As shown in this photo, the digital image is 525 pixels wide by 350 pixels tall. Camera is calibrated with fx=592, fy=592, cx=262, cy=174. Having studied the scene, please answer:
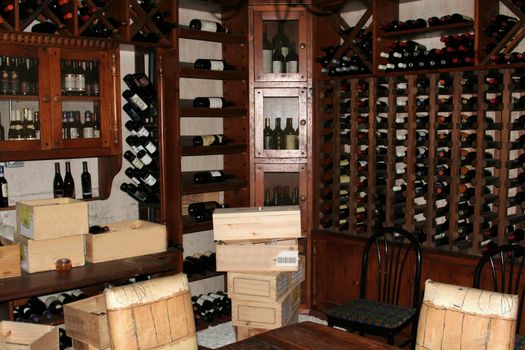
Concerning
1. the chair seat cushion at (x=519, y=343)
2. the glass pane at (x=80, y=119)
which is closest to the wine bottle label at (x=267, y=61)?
the glass pane at (x=80, y=119)

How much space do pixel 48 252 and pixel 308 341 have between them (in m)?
1.93

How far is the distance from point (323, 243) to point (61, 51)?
2.34 metres

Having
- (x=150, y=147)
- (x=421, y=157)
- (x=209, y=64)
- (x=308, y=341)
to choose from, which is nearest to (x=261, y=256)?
(x=150, y=147)

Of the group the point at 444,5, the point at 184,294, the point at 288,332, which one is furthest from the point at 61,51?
the point at 444,5

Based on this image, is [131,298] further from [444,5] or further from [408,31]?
[444,5]

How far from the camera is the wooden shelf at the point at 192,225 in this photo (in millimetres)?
4254

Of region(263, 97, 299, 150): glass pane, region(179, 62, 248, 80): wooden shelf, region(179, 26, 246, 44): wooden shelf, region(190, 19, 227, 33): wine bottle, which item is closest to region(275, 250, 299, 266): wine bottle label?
region(263, 97, 299, 150): glass pane

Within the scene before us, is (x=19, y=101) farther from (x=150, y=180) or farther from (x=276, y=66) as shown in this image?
(x=276, y=66)

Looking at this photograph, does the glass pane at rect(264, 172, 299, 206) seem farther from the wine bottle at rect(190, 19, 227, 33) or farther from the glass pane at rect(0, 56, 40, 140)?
the glass pane at rect(0, 56, 40, 140)

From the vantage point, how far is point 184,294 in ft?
7.45

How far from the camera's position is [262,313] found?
11.9ft

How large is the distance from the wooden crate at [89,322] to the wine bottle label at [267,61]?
215cm

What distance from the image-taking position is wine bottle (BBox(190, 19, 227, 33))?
433cm

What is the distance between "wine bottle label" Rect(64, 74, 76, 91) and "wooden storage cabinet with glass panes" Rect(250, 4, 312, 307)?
139 cm
